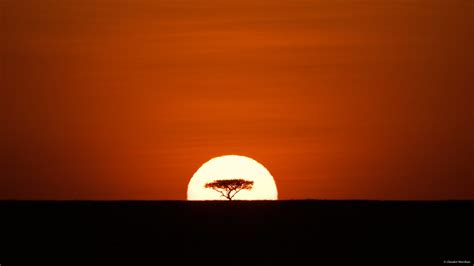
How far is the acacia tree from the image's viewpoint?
20.8 metres

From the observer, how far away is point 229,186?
2153cm

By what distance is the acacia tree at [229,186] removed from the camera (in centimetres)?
2075
